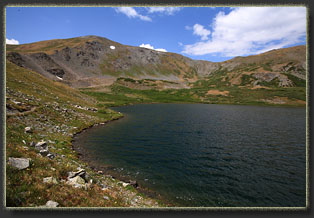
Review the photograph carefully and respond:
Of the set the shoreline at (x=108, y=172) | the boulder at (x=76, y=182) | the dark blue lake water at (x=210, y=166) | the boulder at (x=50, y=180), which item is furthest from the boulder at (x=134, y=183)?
the boulder at (x=50, y=180)

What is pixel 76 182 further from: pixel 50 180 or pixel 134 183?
pixel 134 183

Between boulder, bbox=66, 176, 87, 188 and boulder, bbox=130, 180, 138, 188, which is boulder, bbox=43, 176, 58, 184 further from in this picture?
boulder, bbox=130, 180, 138, 188

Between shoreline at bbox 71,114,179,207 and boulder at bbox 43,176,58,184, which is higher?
boulder at bbox 43,176,58,184

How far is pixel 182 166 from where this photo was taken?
22219mm

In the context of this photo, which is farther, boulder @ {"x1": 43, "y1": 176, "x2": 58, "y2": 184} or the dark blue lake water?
the dark blue lake water

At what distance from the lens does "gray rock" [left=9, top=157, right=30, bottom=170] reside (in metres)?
9.39

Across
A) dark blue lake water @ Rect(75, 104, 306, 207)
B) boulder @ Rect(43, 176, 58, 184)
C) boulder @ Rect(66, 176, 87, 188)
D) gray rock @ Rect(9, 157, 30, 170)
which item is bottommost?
dark blue lake water @ Rect(75, 104, 306, 207)

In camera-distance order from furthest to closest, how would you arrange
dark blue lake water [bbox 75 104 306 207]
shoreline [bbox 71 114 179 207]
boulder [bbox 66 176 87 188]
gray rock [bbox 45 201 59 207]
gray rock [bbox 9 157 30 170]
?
dark blue lake water [bbox 75 104 306 207] < shoreline [bbox 71 114 179 207] < boulder [bbox 66 176 87 188] < gray rock [bbox 9 157 30 170] < gray rock [bbox 45 201 59 207]

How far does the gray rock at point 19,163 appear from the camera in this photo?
9.39m

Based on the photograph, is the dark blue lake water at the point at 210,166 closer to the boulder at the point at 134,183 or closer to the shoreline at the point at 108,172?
the shoreline at the point at 108,172

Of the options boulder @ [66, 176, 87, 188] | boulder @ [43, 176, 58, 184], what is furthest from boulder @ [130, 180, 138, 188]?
boulder @ [43, 176, 58, 184]

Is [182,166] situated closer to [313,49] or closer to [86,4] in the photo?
[313,49]

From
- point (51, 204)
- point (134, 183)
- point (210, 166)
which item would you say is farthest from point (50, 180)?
point (210, 166)

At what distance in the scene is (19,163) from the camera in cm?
962
